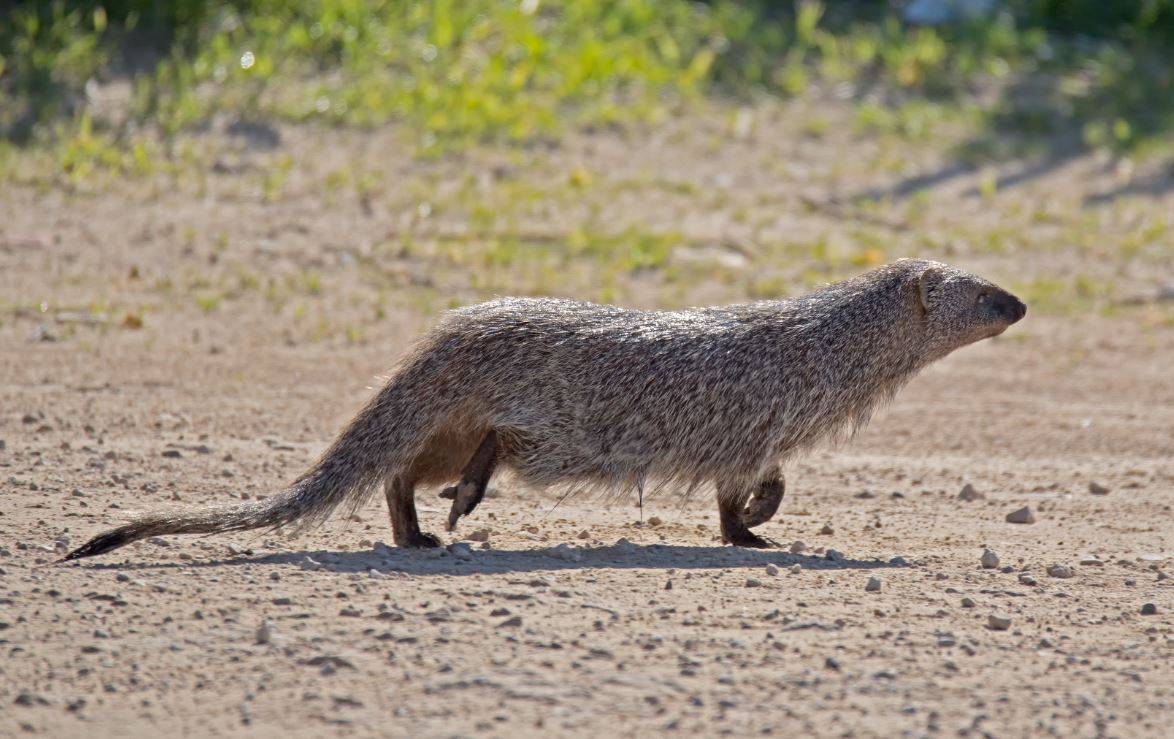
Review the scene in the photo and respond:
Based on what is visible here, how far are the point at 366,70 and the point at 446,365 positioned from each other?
598 centimetres

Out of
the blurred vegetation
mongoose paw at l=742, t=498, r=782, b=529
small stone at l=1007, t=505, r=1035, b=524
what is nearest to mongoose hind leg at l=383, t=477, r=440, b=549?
mongoose paw at l=742, t=498, r=782, b=529

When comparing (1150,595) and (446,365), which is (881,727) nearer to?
(1150,595)

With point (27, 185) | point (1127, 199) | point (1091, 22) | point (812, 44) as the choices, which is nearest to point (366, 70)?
point (27, 185)

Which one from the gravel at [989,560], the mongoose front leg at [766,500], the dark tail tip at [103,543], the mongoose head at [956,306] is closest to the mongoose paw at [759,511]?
the mongoose front leg at [766,500]

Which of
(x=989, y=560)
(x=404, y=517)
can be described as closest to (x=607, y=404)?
(x=404, y=517)

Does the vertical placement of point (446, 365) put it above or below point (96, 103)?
below

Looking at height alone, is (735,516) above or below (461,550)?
above

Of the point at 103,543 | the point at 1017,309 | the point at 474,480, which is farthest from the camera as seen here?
the point at 1017,309

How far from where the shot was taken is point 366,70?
1041 cm

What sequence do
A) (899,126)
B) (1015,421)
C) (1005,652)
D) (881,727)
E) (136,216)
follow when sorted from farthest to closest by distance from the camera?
(899,126)
(136,216)
(1015,421)
(1005,652)
(881,727)

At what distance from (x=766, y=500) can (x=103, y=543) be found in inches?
86.7

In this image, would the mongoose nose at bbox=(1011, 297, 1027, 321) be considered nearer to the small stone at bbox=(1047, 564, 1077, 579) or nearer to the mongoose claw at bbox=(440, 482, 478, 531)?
the small stone at bbox=(1047, 564, 1077, 579)

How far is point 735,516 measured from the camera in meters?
5.26

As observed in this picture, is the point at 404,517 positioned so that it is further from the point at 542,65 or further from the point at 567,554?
A: the point at 542,65
